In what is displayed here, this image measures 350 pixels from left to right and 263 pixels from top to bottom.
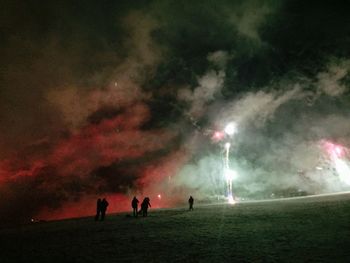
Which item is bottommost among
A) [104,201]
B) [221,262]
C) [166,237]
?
[221,262]

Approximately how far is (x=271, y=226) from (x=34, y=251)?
462 inches

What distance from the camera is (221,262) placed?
1177 cm

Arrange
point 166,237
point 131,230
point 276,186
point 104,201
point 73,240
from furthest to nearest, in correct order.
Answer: point 276,186 < point 104,201 < point 131,230 < point 73,240 < point 166,237

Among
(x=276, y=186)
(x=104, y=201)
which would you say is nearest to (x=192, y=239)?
(x=104, y=201)

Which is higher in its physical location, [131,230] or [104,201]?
[104,201]

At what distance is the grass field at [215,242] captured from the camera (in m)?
12.5

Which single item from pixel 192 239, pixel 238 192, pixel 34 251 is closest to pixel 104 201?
pixel 34 251

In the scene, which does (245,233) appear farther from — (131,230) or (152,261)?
(131,230)

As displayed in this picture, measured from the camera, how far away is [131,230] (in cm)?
2123

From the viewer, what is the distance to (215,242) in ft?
49.4

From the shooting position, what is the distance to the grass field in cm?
1245

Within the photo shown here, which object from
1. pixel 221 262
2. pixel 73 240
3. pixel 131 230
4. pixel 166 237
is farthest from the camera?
pixel 131 230

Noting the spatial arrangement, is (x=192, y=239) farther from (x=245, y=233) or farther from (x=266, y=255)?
(x=266, y=255)

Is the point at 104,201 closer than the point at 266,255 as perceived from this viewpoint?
No
